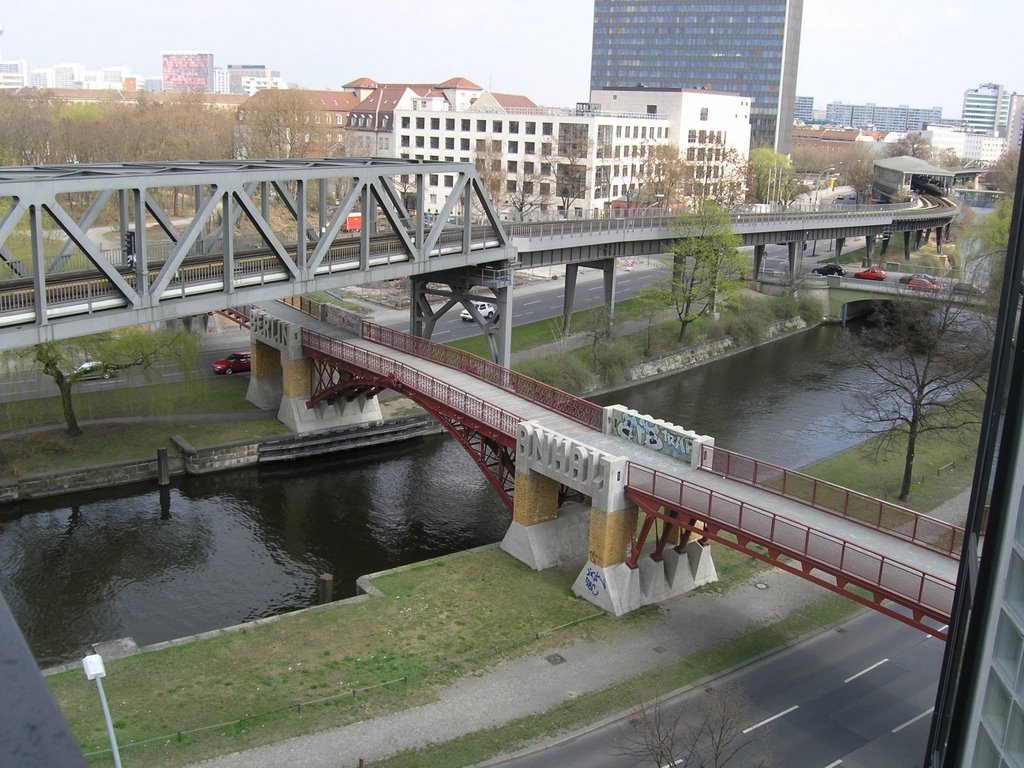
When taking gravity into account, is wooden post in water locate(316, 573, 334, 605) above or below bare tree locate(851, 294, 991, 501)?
below

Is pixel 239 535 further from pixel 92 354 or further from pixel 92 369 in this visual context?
pixel 92 354

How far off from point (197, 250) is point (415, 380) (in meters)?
14.0

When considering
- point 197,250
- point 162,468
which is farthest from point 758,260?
point 162,468

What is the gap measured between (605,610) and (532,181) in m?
86.8

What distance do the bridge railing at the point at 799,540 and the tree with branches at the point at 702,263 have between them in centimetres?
3853

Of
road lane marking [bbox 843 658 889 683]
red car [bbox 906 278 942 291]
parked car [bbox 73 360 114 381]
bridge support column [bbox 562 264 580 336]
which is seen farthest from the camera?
red car [bbox 906 278 942 291]

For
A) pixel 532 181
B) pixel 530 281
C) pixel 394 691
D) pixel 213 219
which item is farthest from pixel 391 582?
pixel 532 181

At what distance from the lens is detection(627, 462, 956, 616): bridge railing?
83.8ft

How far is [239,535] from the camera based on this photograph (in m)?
39.8

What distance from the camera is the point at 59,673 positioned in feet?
89.1

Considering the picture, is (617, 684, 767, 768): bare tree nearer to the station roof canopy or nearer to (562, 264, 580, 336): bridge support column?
(562, 264, 580, 336): bridge support column

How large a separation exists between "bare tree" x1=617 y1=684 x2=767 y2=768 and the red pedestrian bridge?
4076 mm

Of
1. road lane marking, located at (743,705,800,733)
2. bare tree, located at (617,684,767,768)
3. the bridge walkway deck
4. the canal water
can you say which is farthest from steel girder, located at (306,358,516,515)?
road lane marking, located at (743,705,800,733)

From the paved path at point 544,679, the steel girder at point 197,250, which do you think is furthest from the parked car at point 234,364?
the paved path at point 544,679
